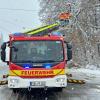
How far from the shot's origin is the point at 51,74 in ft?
58.6

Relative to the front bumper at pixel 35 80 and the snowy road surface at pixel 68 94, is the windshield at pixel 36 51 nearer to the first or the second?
the front bumper at pixel 35 80

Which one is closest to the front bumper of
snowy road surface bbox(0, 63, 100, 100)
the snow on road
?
snowy road surface bbox(0, 63, 100, 100)

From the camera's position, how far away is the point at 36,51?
18.1 meters

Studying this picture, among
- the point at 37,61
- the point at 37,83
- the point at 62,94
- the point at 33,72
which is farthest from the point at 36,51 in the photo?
the point at 62,94

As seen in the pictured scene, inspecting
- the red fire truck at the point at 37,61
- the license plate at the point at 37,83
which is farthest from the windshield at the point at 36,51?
the license plate at the point at 37,83

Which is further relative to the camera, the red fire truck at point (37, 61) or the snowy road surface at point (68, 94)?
the snowy road surface at point (68, 94)

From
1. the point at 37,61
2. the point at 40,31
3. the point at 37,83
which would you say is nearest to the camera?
the point at 37,83

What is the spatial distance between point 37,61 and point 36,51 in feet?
1.49

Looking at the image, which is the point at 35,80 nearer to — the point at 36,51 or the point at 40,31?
the point at 36,51

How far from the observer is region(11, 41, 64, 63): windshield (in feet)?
59.1

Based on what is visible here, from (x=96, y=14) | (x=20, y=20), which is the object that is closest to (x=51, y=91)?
(x=96, y=14)

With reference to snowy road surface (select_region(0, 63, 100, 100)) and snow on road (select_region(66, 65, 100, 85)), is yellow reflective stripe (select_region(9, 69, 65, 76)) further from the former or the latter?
snow on road (select_region(66, 65, 100, 85))

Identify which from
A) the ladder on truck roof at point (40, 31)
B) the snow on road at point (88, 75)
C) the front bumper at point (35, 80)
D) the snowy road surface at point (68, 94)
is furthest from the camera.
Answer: the snow on road at point (88, 75)

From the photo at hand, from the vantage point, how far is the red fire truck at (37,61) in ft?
58.3
